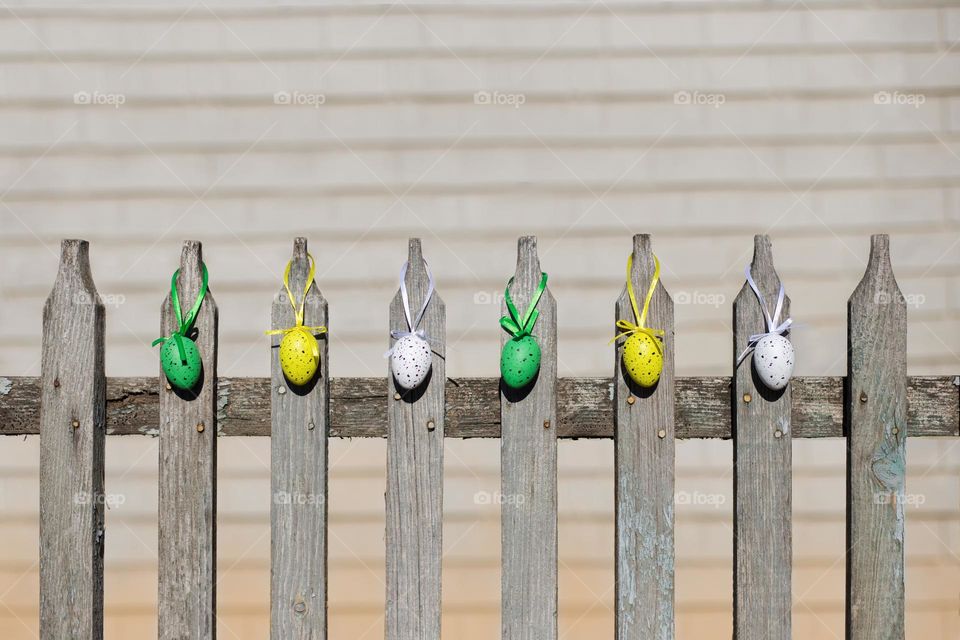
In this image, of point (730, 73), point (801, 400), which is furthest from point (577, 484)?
point (730, 73)

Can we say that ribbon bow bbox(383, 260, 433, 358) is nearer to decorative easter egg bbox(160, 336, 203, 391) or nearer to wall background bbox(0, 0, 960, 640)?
decorative easter egg bbox(160, 336, 203, 391)

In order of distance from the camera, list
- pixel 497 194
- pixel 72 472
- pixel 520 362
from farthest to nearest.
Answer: pixel 497 194
pixel 72 472
pixel 520 362

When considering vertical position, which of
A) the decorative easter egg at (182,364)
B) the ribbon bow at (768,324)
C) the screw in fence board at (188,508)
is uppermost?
the ribbon bow at (768,324)

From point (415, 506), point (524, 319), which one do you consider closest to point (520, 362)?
point (524, 319)

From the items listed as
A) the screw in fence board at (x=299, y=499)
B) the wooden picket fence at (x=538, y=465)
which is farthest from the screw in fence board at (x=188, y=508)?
the screw in fence board at (x=299, y=499)

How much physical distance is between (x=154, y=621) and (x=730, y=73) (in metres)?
4.11

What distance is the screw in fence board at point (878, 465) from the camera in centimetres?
180

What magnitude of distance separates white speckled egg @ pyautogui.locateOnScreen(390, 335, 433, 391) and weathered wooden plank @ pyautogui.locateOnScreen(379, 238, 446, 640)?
4 centimetres

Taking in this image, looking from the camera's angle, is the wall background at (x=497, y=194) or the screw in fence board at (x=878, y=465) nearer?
the screw in fence board at (x=878, y=465)

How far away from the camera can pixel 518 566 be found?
1787 millimetres

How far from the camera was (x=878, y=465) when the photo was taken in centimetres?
181

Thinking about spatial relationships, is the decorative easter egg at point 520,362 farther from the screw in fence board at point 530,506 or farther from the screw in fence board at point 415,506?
the screw in fence board at point 415,506

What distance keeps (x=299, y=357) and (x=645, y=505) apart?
932 mm

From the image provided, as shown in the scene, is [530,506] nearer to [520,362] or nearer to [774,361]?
[520,362]
